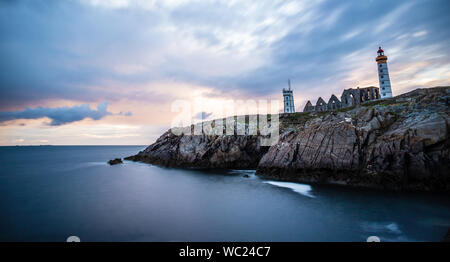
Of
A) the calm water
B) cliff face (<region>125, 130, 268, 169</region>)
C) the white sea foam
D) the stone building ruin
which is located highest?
the stone building ruin

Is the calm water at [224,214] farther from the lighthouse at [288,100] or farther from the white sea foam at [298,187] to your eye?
the lighthouse at [288,100]

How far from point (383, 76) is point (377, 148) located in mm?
22193

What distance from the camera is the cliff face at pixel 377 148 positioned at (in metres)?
16.8

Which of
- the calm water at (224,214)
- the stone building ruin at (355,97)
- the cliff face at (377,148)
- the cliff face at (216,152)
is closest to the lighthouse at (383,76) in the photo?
the stone building ruin at (355,97)

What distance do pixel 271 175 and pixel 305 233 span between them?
45.6 ft

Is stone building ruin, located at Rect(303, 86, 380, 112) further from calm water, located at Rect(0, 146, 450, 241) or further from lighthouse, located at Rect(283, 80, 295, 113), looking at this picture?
calm water, located at Rect(0, 146, 450, 241)

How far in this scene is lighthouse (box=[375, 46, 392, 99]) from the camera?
3366 centimetres

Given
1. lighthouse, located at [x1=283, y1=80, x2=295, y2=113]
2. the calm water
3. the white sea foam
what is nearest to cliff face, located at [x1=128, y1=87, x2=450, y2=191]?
the white sea foam

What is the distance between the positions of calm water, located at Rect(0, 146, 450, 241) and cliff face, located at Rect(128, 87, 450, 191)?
1.99 metres

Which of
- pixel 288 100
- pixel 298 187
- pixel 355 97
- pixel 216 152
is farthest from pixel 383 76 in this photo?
pixel 216 152
